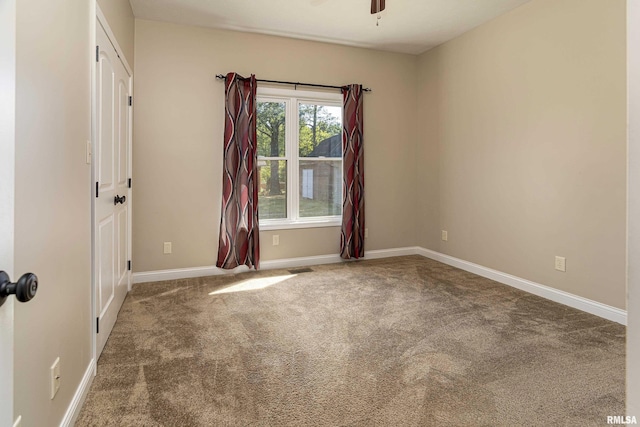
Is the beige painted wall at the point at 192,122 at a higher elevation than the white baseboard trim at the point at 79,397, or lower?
higher

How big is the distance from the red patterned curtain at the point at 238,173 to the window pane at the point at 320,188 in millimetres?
723

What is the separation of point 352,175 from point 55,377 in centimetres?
369

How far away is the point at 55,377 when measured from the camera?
1.46m

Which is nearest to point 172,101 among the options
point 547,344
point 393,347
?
point 393,347

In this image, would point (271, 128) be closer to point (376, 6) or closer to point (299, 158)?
point (299, 158)

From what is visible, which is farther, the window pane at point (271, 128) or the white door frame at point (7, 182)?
the window pane at point (271, 128)

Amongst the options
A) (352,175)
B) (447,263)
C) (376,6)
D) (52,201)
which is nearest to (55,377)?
(52,201)

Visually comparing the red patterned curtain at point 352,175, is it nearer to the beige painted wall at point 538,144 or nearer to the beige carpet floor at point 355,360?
the beige painted wall at point 538,144

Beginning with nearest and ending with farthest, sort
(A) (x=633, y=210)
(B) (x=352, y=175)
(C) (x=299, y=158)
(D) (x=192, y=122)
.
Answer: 1. (A) (x=633, y=210)
2. (D) (x=192, y=122)
3. (C) (x=299, y=158)
4. (B) (x=352, y=175)

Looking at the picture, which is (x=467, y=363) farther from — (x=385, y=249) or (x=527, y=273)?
(x=385, y=249)

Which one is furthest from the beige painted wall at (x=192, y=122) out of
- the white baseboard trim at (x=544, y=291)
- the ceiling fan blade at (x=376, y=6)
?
the ceiling fan blade at (x=376, y=6)

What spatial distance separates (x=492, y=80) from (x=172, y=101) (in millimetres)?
3439

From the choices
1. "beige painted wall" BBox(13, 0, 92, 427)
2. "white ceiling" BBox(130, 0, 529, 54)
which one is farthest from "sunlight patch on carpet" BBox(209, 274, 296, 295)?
"white ceiling" BBox(130, 0, 529, 54)

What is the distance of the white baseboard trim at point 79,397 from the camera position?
5.18 feet
